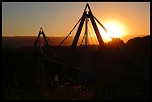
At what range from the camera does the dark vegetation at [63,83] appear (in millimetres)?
6715

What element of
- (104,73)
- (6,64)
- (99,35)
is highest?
(99,35)

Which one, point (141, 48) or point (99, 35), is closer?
point (99, 35)

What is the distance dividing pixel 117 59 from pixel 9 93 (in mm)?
22188

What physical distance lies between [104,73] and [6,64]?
1217 centimetres

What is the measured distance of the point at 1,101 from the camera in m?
6.54

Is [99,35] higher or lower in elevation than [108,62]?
higher

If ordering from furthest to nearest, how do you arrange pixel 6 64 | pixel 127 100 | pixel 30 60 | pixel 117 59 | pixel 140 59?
1. pixel 117 59
2. pixel 140 59
3. pixel 30 60
4. pixel 6 64
5. pixel 127 100

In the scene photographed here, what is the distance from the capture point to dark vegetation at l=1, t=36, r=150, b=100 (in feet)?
22.0

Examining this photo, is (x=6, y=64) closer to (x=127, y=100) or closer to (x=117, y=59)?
(x=127, y=100)

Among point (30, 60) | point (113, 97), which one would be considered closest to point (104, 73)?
point (30, 60)

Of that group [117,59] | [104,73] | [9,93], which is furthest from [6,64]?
[117,59]

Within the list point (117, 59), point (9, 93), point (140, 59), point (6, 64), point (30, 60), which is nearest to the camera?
point (9, 93)

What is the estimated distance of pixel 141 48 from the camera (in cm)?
2841

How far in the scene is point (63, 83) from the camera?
17188 mm
